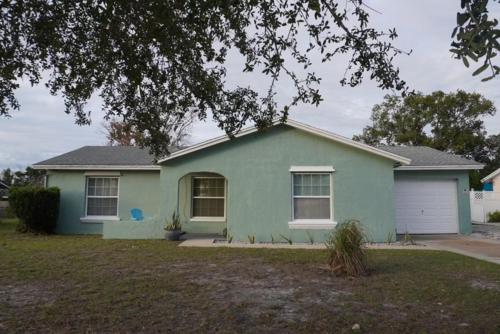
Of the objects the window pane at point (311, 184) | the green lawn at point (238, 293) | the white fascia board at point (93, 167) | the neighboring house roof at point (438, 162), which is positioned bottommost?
the green lawn at point (238, 293)

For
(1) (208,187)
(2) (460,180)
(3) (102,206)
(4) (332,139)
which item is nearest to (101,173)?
(3) (102,206)

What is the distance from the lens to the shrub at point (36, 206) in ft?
51.8

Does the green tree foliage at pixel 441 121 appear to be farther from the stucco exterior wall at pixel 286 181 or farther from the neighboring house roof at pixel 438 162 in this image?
the stucco exterior wall at pixel 286 181

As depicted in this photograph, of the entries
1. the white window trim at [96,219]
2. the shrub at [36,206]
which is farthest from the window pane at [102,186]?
the shrub at [36,206]

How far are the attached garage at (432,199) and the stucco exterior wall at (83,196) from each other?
10168 millimetres

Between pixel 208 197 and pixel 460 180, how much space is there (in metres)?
10.4

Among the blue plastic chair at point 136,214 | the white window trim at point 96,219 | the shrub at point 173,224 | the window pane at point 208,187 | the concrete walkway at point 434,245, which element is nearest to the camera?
the concrete walkway at point 434,245

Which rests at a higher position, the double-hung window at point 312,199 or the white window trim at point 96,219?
the double-hung window at point 312,199

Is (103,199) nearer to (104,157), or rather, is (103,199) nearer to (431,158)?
(104,157)

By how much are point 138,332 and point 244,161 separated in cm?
957

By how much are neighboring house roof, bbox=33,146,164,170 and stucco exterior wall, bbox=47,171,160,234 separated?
1.48 ft

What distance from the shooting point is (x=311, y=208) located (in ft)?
46.5

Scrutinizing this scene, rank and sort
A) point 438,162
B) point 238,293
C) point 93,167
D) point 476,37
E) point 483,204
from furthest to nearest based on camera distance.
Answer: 1. point 483,204
2. point 438,162
3. point 93,167
4. point 238,293
5. point 476,37

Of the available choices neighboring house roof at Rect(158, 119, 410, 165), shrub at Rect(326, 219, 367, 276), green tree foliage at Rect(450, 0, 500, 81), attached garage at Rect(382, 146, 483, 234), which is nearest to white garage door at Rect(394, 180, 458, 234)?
attached garage at Rect(382, 146, 483, 234)
